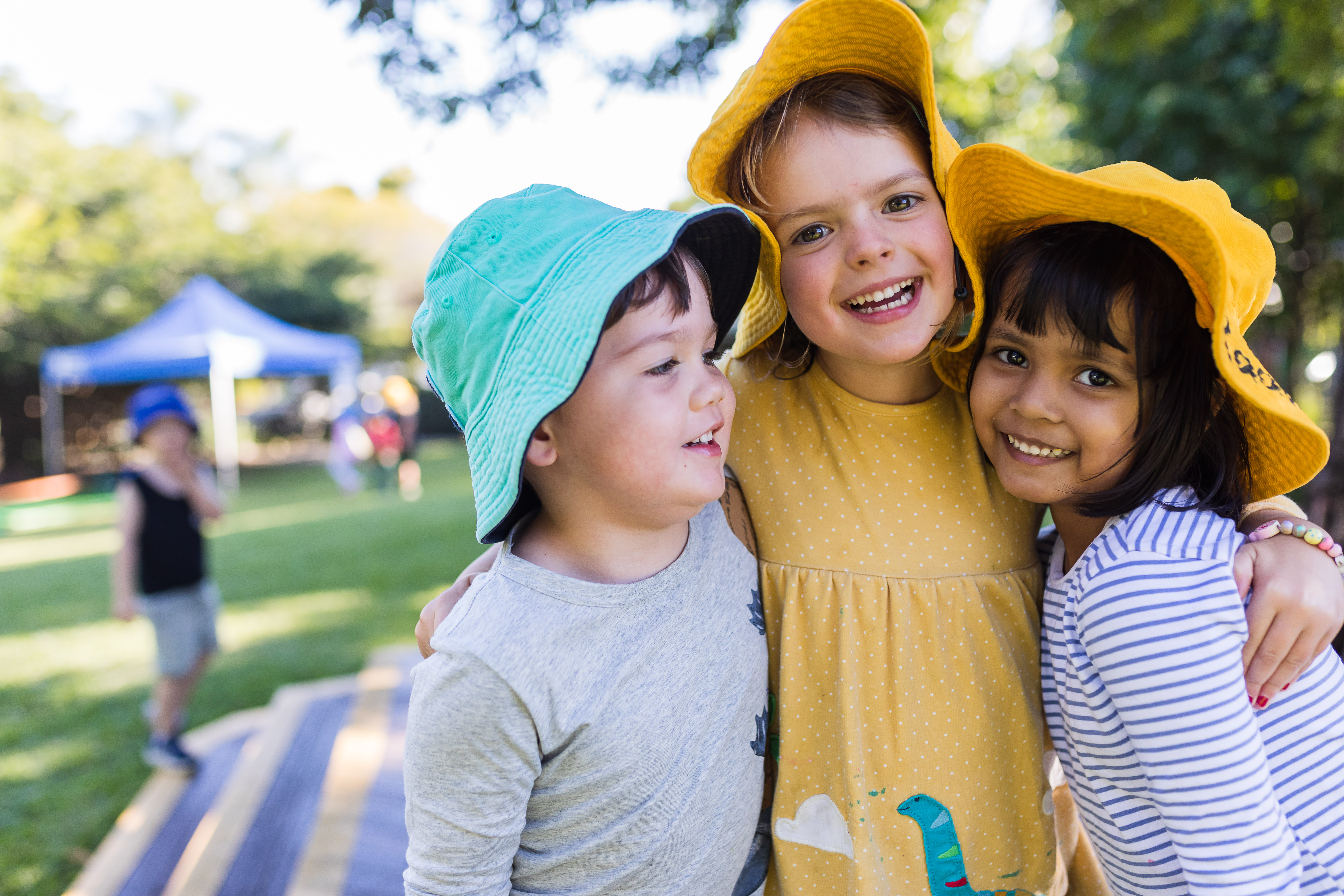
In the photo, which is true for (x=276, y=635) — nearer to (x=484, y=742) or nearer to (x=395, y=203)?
(x=484, y=742)

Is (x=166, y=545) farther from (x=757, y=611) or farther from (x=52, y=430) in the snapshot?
(x=52, y=430)

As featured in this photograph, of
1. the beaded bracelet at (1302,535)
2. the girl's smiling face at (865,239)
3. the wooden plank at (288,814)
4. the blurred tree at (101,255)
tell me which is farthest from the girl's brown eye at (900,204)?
the blurred tree at (101,255)

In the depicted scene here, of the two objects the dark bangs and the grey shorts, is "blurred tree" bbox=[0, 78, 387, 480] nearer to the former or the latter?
the grey shorts

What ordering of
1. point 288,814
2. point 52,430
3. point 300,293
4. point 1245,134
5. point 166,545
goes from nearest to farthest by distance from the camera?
point 288,814, point 166,545, point 1245,134, point 52,430, point 300,293

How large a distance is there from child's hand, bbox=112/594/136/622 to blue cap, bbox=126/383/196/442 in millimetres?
869

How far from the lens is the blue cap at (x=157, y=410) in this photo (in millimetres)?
4270

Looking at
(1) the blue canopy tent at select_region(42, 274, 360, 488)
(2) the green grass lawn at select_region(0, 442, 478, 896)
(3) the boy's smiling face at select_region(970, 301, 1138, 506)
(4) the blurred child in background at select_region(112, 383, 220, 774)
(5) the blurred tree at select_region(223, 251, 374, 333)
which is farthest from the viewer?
(5) the blurred tree at select_region(223, 251, 374, 333)

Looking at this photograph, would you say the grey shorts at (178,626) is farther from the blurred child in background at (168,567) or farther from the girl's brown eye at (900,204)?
the girl's brown eye at (900,204)

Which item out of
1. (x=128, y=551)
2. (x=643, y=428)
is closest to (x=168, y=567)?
(x=128, y=551)

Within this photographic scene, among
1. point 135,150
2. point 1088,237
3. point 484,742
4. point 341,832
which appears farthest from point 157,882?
point 135,150

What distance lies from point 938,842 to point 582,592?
0.68 m

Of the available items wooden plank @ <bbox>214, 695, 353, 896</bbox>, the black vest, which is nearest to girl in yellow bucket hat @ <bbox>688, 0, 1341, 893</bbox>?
wooden plank @ <bbox>214, 695, 353, 896</bbox>

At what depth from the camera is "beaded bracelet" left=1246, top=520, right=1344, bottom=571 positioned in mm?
1157

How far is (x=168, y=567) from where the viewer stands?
159 inches
